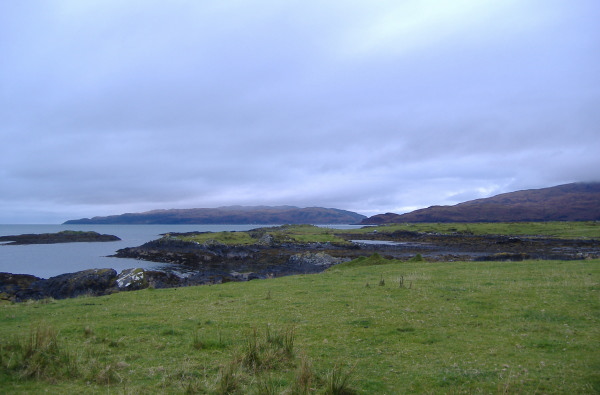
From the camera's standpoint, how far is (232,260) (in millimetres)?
66500

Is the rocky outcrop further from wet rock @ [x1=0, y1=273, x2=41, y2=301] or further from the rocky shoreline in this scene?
wet rock @ [x1=0, y1=273, x2=41, y2=301]

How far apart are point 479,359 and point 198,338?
26.2 ft

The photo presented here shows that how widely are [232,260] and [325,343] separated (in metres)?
57.7

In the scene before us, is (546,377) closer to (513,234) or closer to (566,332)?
(566,332)

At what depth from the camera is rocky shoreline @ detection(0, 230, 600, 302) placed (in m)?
35.7

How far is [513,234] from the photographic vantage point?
105m

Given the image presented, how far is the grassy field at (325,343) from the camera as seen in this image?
7758 millimetres

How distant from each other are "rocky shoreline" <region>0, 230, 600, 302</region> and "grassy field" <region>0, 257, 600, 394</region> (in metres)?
17.3

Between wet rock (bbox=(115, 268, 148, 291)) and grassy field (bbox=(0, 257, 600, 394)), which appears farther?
wet rock (bbox=(115, 268, 148, 291))

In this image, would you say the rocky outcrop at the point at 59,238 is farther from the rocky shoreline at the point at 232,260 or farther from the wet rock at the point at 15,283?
the wet rock at the point at 15,283

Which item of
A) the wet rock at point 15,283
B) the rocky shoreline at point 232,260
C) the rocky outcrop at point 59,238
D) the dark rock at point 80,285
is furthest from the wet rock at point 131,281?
the rocky outcrop at point 59,238

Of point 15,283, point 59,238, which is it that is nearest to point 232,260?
point 15,283

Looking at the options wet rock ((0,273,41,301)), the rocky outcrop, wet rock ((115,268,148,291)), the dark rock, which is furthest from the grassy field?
the rocky outcrop

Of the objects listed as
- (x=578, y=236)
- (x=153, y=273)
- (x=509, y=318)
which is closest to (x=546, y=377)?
(x=509, y=318)
